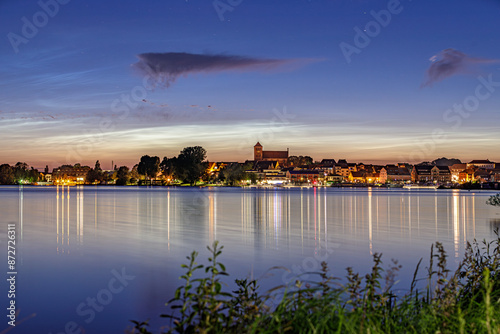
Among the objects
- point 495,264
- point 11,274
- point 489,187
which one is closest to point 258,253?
point 11,274

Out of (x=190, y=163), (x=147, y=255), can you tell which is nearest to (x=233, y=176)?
(x=190, y=163)

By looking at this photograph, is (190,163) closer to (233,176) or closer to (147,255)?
(233,176)

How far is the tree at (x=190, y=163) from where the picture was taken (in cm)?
17200

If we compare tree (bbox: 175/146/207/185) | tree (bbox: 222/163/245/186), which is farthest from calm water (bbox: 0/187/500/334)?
tree (bbox: 222/163/245/186)

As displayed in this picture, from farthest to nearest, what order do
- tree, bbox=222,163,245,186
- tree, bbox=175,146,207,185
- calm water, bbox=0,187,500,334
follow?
1. tree, bbox=222,163,245,186
2. tree, bbox=175,146,207,185
3. calm water, bbox=0,187,500,334

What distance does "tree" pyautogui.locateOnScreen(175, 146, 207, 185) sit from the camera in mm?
172000

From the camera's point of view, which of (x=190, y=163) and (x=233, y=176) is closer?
(x=190, y=163)

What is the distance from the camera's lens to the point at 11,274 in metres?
14.9

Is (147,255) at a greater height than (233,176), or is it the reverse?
(233,176)

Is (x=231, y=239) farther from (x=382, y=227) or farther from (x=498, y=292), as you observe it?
(x=498, y=292)

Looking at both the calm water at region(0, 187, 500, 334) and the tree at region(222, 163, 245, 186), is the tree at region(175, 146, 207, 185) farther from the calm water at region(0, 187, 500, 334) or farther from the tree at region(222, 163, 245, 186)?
the calm water at region(0, 187, 500, 334)

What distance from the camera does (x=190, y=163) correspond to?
172 meters

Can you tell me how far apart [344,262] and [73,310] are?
31.4ft

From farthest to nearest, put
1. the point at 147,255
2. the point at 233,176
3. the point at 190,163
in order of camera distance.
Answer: the point at 233,176
the point at 190,163
the point at 147,255
